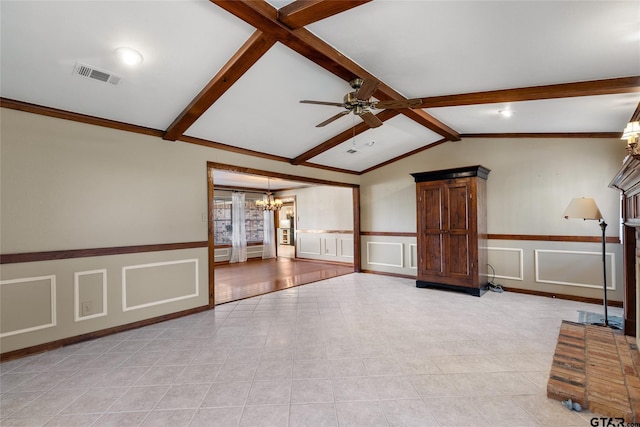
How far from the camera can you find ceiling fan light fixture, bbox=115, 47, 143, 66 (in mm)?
2402

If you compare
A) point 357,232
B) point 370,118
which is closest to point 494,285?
point 357,232

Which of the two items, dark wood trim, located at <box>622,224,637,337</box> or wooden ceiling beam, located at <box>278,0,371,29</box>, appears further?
dark wood trim, located at <box>622,224,637,337</box>

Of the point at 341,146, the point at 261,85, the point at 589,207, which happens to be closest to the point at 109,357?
the point at 261,85

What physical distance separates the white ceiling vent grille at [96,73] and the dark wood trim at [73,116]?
Answer: 0.68m

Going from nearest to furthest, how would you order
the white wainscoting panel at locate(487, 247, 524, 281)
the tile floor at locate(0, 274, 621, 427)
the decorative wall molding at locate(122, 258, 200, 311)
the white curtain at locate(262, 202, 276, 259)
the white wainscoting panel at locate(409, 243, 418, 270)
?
the tile floor at locate(0, 274, 621, 427) → the decorative wall molding at locate(122, 258, 200, 311) → the white wainscoting panel at locate(487, 247, 524, 281) → the white wainscoting panel at locate(409, 243, 418, 270) → the white curtain at locate(262, 202, 276, 259)

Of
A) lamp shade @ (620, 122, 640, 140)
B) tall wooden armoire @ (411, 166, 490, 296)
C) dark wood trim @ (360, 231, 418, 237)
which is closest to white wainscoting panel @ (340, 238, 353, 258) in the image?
dark wood trim @ (360, 231, 418, 237)

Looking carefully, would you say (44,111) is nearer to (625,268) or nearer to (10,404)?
(10,404)

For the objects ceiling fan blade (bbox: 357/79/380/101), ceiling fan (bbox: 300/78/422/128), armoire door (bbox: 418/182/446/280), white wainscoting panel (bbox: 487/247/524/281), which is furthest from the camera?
armoire door (bbox: 418/182/446/280)

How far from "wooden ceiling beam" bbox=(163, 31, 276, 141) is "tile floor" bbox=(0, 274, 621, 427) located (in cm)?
250

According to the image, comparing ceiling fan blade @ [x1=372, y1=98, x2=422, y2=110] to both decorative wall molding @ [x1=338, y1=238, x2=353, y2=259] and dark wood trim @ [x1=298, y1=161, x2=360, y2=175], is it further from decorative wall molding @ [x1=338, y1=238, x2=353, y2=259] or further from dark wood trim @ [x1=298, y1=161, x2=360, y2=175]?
decorative wall molding @ [x1=338, y1=238, x2=353, y2=259]

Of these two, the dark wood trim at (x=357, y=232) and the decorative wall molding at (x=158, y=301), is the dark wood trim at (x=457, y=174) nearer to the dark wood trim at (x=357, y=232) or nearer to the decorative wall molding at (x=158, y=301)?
the dark wood trim at (x=357, y=232)

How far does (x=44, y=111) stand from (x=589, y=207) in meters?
6.05

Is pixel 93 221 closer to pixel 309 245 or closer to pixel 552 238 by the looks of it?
pixel 309 245

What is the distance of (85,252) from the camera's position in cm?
315
